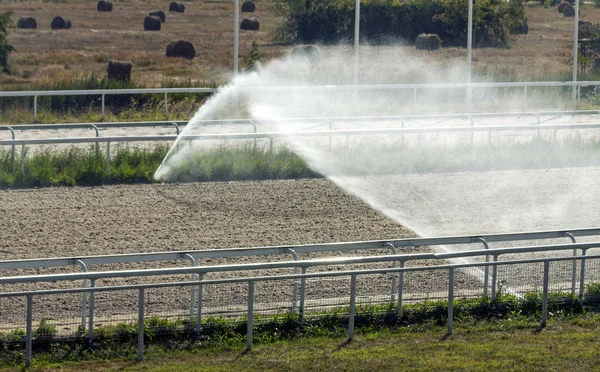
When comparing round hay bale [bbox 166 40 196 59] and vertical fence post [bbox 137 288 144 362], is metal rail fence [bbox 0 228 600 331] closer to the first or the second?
vertical fence post [bbox 137 288 144 362]

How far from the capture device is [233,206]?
16.0 m

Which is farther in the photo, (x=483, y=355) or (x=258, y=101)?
(x=258, y=101)

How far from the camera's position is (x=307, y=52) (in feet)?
132

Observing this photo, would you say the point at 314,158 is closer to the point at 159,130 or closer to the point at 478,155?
the point at 478,155

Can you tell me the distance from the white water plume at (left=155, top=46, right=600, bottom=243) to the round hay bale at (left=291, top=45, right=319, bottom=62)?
10.4 meters

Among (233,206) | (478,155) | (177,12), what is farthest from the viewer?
(177,12)

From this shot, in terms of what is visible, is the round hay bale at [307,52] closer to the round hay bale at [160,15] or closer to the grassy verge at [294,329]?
the round hay bale at [160,15]

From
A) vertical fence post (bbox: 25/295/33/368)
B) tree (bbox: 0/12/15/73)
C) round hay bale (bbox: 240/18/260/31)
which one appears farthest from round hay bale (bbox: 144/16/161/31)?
vertical fence post (bbox: 25/295/33/368)

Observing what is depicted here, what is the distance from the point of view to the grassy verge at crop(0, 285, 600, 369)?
9312 millimetres

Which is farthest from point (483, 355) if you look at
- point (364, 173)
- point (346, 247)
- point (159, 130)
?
point (159, 130)

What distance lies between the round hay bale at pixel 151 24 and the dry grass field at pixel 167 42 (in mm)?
487

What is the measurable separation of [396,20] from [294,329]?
1362 inches

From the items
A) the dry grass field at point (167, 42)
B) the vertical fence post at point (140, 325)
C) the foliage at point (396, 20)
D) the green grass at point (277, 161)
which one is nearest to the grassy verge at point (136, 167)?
the green grass at point (277, 161)

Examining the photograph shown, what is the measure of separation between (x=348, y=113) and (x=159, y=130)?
531 cm
